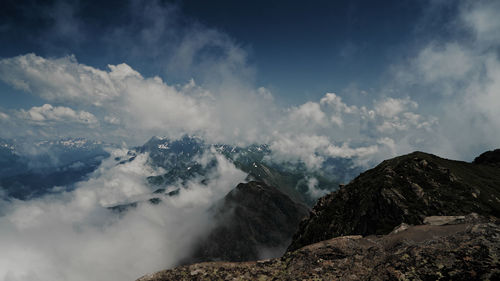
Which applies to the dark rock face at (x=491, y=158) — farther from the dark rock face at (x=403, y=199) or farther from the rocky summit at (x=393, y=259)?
the rocky summit at (x=393, y=259)

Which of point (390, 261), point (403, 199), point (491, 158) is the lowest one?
point (390, 261)

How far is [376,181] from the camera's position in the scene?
85875mm

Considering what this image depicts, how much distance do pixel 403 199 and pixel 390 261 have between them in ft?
235

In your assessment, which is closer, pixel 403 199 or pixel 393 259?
pixel 393 259

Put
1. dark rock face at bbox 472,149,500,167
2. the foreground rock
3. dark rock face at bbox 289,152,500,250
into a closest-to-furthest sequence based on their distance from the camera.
Answer: the foreground rock → dark rock face at bbox 289,152,500,250 → dark rock face at bbox 472,149,500,167

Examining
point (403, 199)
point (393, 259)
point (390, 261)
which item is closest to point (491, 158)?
point (403, 199)

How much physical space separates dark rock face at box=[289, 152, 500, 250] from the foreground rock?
189ft

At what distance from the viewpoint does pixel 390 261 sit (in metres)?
10.4

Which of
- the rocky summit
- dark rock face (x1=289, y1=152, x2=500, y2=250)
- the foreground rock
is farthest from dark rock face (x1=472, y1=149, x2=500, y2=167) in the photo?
the foreground rock

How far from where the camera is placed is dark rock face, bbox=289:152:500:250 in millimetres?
60500

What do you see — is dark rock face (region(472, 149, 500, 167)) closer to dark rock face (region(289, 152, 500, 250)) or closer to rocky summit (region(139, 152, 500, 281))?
dark rock face (region(289, 152, 500, 250))

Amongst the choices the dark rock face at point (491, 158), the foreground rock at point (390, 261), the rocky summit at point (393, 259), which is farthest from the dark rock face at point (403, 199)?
the foreground rock at point (390, 261)

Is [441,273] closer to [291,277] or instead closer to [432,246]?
[432,246]

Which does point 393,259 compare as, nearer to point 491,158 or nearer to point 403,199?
point 403,199
